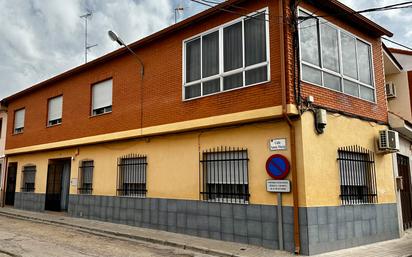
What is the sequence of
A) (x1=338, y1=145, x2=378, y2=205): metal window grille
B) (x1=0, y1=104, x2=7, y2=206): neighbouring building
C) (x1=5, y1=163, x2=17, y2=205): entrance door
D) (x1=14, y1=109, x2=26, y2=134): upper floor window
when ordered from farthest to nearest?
(x1=0, y1=104, x2=7, y2=206): neighbouring building, (x1=5, y1=163, x2=17, y2=205): entrance door, (x1=14, y1=109, x2=26, y2=134): upper floor window, (x1=338, y1=145, x2=378, y2=205): metal window grille

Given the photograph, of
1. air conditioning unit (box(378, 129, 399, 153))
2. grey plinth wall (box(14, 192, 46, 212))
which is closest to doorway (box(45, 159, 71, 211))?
grey plinth wall (box(14, 192, 46, 212))

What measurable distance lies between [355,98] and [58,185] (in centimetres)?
1350

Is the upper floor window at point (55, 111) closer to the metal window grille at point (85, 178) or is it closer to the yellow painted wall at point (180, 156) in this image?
the yellow painted wall at point (180, 156)

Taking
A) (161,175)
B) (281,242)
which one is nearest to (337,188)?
(281,242)

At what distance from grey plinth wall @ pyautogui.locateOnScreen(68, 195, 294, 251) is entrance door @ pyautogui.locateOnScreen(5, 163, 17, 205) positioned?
890cm

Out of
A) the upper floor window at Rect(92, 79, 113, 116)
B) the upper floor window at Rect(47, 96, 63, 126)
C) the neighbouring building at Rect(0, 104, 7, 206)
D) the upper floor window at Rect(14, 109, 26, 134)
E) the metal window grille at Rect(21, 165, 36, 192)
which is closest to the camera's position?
the upper floor window at Rect(92, 79, 113, 116)

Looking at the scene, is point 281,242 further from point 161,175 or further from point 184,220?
point 161,175

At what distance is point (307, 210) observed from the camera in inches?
316

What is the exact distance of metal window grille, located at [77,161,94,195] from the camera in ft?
47.3

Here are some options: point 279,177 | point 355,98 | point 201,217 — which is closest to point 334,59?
point 355,98

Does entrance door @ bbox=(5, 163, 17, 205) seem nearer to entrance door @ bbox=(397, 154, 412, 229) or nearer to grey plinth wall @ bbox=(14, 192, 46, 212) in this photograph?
grey plinth wall @ bbox=(14, 192, 46, 212)

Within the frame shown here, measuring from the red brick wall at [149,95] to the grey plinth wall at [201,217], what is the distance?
244cm

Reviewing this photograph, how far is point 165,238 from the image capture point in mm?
9844

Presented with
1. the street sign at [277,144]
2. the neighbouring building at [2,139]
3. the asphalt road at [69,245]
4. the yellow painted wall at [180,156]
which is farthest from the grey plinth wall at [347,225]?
the neighbouring building at [2,139]
